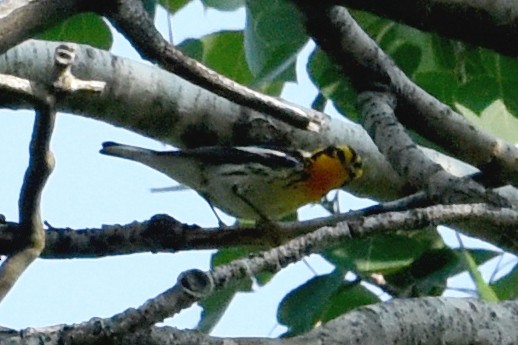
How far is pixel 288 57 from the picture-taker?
2.73 m

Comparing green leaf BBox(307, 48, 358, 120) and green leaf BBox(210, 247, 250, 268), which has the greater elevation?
green leaf BBox(307, 48, 358, 120)

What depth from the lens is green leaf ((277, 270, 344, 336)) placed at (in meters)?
2.37

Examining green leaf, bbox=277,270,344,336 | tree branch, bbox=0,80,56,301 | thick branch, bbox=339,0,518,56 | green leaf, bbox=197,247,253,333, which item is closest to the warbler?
green leaf, bbox=197,247,253,333

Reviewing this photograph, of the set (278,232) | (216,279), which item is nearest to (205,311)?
(278,232)

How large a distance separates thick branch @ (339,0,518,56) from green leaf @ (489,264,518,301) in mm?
651

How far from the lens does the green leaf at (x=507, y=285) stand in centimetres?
263

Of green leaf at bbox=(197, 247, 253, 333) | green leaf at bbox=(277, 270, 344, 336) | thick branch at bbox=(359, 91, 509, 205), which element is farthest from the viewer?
green leaf at bbox=(197, 247, 253, 333)

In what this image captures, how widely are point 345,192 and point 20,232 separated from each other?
1866mm

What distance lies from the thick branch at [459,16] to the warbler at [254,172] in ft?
2.64

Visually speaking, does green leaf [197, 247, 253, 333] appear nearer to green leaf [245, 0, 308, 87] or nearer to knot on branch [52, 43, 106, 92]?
green leaf [245, 0, 308, 87]

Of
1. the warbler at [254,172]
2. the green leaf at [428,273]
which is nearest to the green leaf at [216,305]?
the green leaf at [428,273]

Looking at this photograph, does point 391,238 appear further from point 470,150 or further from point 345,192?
point 345,192

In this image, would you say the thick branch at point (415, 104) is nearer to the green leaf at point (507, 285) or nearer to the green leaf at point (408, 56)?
the green leaf at point (507, 285)

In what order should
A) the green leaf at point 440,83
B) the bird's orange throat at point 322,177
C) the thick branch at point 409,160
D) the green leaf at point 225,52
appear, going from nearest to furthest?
the thick branch at point 409,160 < the green leaf at point 440,83 < the green leaf at point 225,52 < the bird's orange throat at point 322,177
